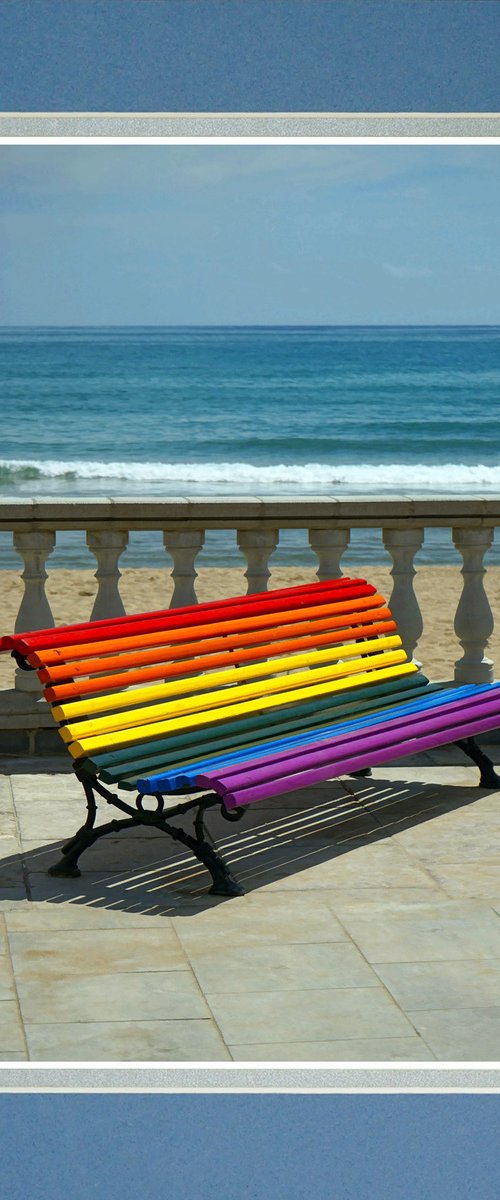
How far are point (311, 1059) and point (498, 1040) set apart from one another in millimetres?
482

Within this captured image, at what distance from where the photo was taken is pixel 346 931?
168 inches

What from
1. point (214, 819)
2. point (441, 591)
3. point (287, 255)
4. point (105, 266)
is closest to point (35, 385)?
point (105, 266)

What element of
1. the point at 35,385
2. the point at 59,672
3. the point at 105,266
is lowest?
the point at 59,672

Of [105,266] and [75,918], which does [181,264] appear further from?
[75,918]

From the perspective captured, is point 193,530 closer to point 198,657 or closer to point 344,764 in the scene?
point 198,657

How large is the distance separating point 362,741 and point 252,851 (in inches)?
20.9

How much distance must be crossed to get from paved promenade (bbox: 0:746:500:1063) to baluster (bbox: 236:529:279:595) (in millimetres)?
1024

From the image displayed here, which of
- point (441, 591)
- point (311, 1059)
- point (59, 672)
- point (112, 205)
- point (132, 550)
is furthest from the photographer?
point (112, 205)

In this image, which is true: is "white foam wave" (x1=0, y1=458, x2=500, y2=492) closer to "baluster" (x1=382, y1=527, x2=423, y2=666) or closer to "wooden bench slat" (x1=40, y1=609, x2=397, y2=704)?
"baluster" (x1=382, y1=527, x2=423, y2=666)

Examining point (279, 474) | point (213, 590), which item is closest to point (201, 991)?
point (213, 590)

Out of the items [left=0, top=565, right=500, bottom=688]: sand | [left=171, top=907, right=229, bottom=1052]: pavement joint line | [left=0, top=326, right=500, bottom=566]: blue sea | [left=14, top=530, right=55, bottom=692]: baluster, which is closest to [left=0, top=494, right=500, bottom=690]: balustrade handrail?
[left=14, top=530, right=55, bottom=692]: baluster

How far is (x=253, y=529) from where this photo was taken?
19.8 feet

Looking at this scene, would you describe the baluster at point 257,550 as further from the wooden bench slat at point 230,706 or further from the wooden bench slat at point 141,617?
the wooden bench slat at point 230,706

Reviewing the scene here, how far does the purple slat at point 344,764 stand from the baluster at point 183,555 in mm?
1360
